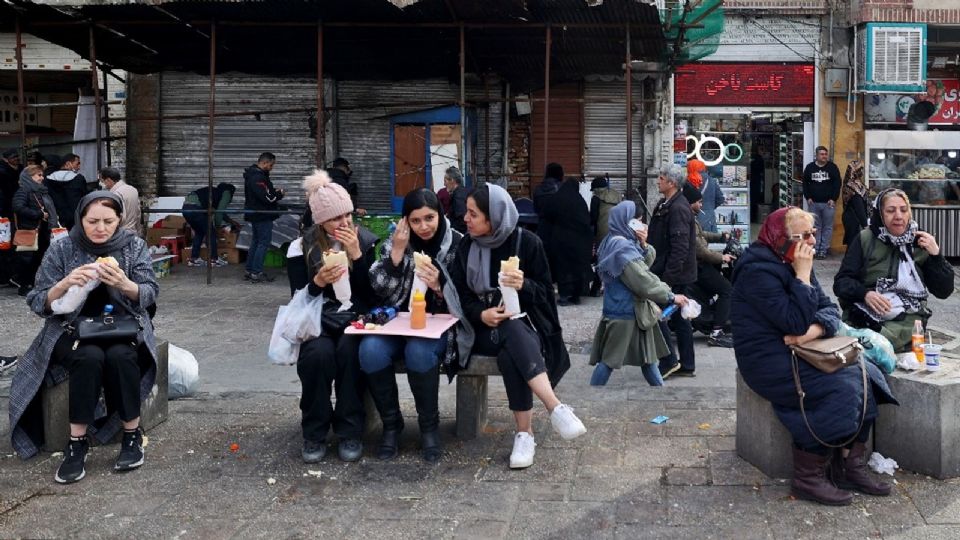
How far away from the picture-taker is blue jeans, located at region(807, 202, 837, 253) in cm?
1620

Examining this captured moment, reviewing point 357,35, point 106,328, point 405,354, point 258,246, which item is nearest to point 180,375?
point 106,328

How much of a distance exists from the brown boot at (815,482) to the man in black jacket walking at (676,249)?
3.05 meters

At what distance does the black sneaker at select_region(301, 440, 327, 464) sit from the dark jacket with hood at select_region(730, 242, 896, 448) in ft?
7.62

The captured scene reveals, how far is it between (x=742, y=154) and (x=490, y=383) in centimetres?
1035

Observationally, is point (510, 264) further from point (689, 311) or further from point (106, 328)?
point (689, 311)

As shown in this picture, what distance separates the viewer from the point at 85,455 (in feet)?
18.8

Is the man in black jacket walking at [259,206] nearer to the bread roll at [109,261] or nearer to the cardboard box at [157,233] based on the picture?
the cardboard box at [157,233]

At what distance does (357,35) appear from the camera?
531 inches

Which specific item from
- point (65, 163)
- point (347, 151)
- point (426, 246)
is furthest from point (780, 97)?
point (426, 246)

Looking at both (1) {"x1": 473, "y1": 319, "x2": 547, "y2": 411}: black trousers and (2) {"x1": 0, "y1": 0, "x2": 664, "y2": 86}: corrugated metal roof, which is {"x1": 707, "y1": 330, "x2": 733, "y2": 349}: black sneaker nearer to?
(2) {"x1": 0, "y1": 0, "x2": 664, "y2": 86}: corrugated metal roof

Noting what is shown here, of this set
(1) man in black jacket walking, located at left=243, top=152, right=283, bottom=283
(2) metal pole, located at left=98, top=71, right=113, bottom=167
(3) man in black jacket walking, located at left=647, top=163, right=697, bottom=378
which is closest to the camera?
(3) man in black jacket walking, located at left=647, top=163, right=697, bottom=378

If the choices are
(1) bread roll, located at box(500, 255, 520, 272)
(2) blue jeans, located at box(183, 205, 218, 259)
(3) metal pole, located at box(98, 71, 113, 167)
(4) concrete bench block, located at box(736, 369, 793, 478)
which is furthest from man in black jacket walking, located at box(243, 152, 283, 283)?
(4) concrete bench block, located at box(736, 369, 793, 478)

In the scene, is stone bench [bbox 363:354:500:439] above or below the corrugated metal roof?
below

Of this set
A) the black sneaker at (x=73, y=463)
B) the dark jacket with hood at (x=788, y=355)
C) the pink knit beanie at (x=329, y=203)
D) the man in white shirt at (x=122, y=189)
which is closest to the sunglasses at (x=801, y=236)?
the dark jacket with hood at (x=788, y=355)
